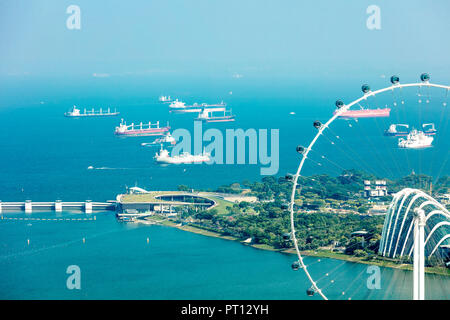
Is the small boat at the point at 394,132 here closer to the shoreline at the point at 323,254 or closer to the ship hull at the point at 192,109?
the shoreline at the point at 323,254

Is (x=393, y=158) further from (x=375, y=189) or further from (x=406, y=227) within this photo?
(x=406, y=227)

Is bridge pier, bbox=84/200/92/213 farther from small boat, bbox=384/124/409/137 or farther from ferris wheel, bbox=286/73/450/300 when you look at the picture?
small boat, bbox=384/124/409/137

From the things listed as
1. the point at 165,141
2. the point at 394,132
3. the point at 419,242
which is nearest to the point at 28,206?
the point at 165,141

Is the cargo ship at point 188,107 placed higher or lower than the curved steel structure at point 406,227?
higher

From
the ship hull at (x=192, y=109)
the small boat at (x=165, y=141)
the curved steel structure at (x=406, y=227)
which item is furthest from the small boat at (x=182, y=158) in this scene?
the ship hull at (x=192, y=109)
